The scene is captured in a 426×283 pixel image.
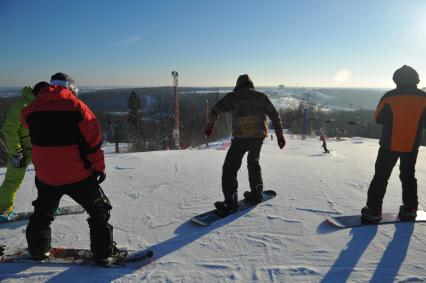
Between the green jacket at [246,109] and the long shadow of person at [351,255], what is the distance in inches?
60.7

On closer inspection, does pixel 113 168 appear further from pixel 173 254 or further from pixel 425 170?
pixel 425 170

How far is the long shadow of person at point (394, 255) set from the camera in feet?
8.30

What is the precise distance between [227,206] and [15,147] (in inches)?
95.1

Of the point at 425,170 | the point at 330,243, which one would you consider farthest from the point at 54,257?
the point at 425,170

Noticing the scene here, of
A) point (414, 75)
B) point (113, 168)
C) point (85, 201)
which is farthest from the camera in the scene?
point (113, 168)

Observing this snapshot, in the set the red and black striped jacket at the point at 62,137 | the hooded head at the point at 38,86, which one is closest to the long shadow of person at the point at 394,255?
the red and black striped jacket at the point at 62,137

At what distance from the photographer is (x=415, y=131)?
3352mm

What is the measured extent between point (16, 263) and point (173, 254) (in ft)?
4.32

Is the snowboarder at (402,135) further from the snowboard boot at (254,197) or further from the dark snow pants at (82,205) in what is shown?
the dark snow pants at (82,205)

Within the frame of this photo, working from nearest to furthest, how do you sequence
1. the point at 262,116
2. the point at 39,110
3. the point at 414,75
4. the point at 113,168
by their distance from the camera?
the point at 39,110, the point at 414,75, the point at 262,116, the point at 113,168

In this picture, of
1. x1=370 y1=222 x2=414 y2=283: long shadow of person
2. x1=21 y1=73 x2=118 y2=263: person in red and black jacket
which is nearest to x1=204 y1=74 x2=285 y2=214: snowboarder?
x1=21 y1=73 x2=118 y2=263: person in red and black jacket

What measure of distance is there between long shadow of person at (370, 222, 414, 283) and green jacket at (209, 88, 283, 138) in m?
1.79

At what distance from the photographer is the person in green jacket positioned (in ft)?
11.1

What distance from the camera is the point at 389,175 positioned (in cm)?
351
